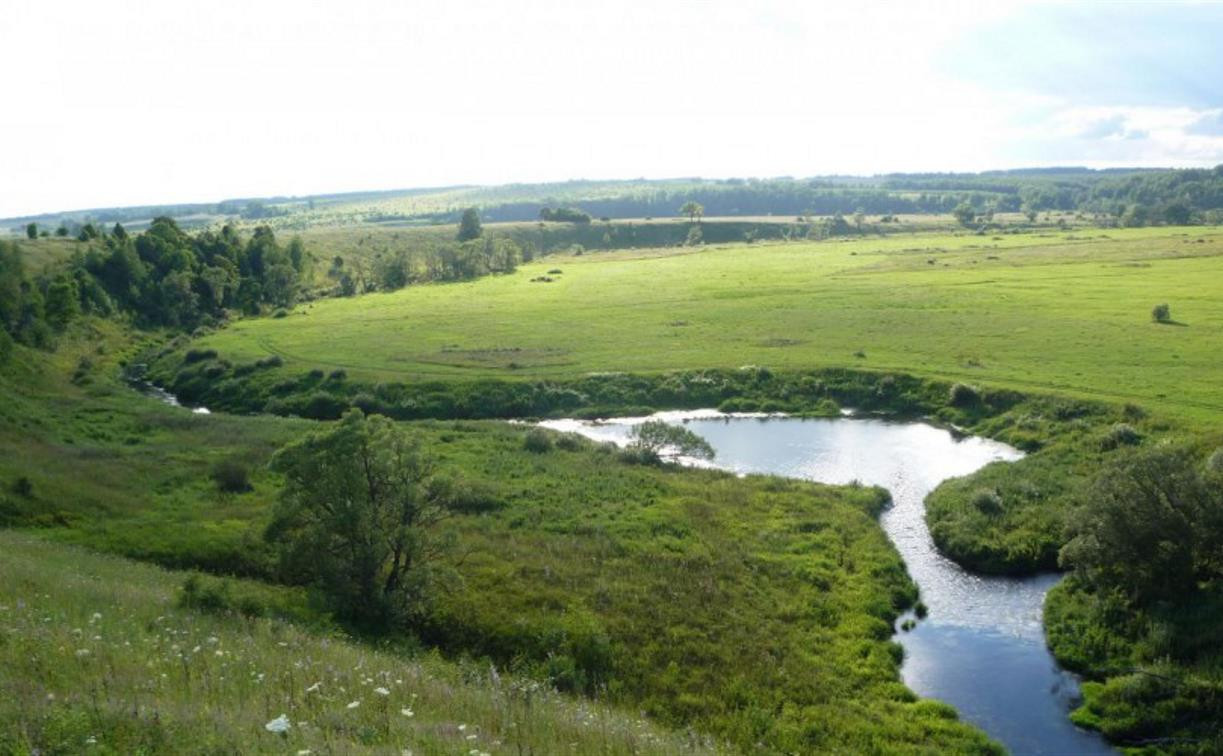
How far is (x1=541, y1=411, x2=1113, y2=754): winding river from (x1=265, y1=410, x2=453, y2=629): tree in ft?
58.9

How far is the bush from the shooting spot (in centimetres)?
4716

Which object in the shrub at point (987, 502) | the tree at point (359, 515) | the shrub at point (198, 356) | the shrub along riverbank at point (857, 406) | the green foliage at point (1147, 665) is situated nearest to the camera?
the green foliage at point (1147, 665)

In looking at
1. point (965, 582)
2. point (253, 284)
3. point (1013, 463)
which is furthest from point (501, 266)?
point (965, 582)

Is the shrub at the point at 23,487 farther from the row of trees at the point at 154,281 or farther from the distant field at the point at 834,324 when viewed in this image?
the row of trees at the point at 154,281

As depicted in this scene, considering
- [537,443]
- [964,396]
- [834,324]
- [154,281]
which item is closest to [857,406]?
[964,396]

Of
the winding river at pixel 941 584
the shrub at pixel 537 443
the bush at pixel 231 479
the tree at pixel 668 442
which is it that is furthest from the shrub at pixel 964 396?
the bush at pixel 231 479

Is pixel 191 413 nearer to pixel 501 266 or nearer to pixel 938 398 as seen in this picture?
pixel 938 398

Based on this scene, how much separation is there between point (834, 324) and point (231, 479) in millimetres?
62807

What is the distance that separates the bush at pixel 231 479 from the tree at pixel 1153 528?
40.8 m

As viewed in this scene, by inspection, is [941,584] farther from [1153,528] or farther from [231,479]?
[231,479]

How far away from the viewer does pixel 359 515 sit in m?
29.2

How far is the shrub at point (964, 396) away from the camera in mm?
63406

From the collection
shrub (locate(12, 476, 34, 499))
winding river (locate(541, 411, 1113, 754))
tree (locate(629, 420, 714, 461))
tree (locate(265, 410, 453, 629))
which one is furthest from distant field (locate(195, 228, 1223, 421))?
tree (locate(265, 410, 453, 629))

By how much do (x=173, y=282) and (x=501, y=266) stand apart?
62.6 metres
